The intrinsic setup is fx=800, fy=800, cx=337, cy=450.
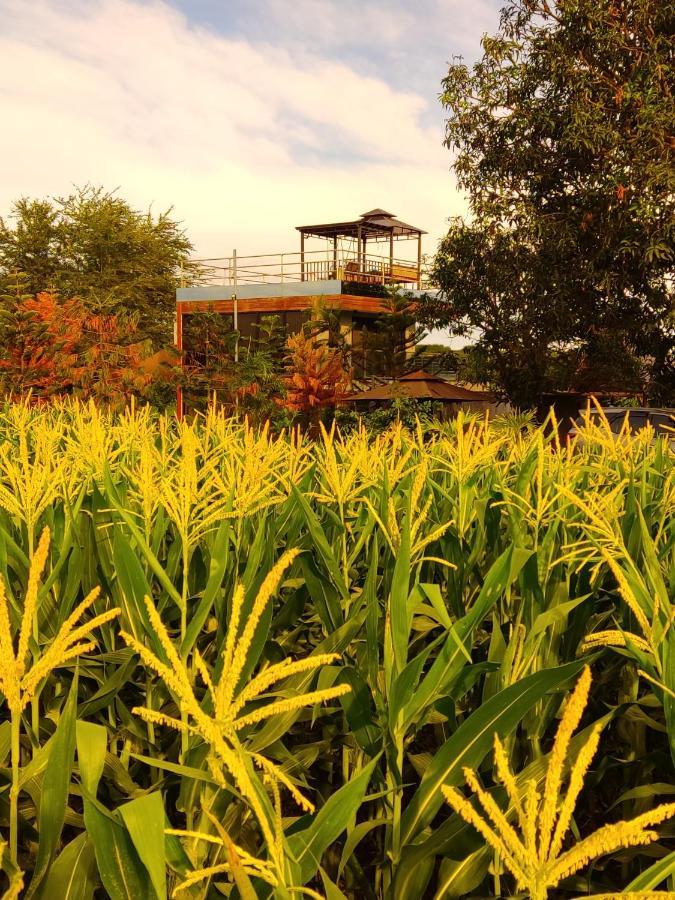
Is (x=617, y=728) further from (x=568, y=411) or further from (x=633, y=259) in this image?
(x=568, y=411)

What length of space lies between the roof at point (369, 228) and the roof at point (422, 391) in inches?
375

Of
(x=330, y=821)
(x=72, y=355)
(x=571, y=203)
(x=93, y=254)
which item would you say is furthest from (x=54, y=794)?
(x=93, y=254)

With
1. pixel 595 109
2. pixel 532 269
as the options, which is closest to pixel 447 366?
pixel 532 269

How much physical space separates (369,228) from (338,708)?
3041 cm

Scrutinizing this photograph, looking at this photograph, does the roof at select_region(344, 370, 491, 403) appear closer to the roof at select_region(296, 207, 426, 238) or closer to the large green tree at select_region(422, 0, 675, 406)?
the large green tree at select_region(422, 0, 675, 406)

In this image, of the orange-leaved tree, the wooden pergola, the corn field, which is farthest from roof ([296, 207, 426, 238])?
the corn field

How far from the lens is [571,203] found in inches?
693

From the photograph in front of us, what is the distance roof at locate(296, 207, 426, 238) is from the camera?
97.9 feet

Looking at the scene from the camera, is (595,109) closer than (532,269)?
Yes

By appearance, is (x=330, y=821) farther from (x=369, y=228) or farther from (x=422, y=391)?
(x=369, y=228)

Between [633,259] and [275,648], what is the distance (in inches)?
676

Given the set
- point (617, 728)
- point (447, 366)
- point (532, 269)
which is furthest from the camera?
point (447, 366)

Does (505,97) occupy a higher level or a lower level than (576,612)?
higher

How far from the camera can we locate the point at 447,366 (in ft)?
77.5
